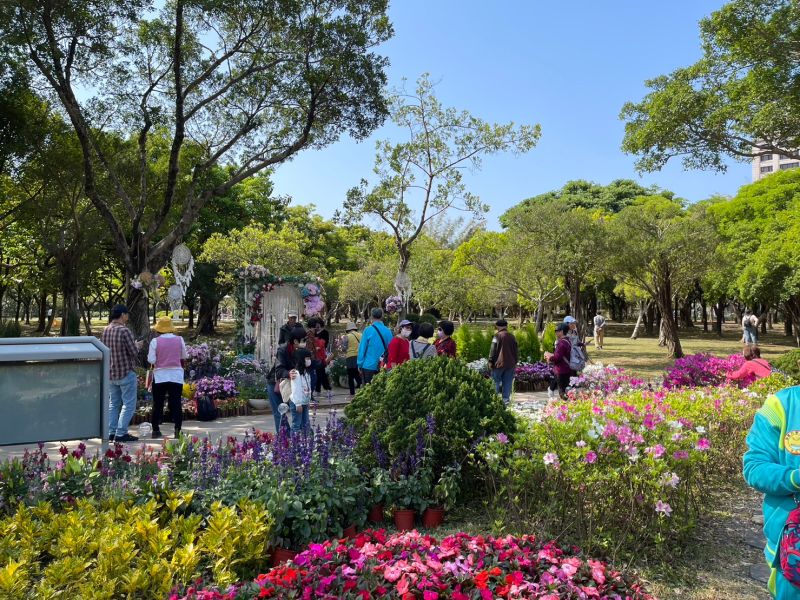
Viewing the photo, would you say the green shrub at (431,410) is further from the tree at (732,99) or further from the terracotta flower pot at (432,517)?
the tree at (732,99)

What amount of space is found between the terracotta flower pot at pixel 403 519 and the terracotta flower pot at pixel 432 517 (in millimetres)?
130

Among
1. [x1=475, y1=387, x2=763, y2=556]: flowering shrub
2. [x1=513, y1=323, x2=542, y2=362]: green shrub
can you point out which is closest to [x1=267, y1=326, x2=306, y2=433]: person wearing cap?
[x1=475, y1=387, x2=763, y2=556]: flowering shrub

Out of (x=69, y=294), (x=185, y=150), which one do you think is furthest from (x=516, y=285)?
(x=69, y=294)

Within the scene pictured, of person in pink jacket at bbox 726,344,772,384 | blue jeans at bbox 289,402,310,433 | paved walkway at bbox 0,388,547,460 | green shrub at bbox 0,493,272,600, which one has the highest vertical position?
person in pink jacket at bbox 726,344,772,384

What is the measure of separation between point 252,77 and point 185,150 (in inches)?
220

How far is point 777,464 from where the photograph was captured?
2.26 metres

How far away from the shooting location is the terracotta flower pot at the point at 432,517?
4.43 m

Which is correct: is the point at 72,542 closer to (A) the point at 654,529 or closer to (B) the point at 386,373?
(B) the point at 386,373

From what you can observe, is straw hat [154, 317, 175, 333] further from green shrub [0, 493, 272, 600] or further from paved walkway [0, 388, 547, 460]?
green shrub [0, 493, 272, 600]

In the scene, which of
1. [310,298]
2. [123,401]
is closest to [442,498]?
[123,401]

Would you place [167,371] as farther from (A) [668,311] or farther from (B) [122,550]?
(A) [668,311]

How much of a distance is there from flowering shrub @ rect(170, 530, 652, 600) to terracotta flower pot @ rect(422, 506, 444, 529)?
1165mm

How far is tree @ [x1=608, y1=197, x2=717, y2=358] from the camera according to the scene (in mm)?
19156

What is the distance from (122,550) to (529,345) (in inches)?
533
